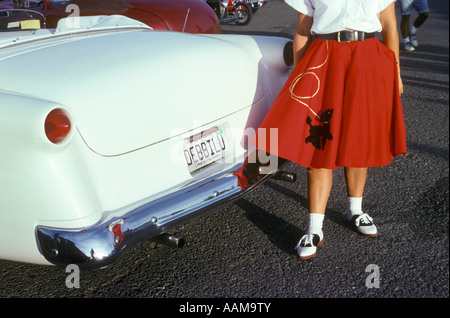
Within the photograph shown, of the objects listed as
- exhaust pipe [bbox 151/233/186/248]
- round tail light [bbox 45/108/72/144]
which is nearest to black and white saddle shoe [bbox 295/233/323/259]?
exhaust pipe [bbox 151/233/186/248]

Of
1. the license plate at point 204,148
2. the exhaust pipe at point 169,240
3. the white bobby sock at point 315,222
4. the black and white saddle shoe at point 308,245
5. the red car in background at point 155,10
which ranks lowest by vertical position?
the black and white saddle shoe at point 308,245

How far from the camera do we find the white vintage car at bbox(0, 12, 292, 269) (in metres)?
2.12

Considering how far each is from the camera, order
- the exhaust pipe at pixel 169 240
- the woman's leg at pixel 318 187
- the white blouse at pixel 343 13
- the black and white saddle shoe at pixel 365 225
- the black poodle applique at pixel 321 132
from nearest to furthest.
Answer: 1. the exhaust pipe at pixel 169 240
2. the white blouse at pixel 343 13
3. the black poodle applique at pixel 321 132
4. the woman's leg at pixel 318 187
5. the black and white saddle shoe at pixel 365 225

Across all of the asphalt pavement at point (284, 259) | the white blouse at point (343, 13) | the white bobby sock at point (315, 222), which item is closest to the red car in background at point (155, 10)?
the asphalt pavement at point (284, 259)

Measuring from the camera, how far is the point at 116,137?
232 cm

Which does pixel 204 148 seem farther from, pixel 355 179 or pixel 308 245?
pixel 355 179

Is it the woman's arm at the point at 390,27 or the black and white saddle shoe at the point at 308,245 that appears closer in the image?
the woman's arm at the point at 390,27

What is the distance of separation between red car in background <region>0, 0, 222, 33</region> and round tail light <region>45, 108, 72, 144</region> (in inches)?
109

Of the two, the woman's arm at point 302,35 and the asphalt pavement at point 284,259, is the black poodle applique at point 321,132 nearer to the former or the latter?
the woman's arm at point 302,35

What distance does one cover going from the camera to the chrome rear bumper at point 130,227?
2.14 metres

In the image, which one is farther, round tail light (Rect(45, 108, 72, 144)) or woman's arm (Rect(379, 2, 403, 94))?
woman's arm (Rect(379, 2, 403, 94))

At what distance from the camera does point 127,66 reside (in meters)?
2.46

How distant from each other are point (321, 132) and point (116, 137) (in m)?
1.02

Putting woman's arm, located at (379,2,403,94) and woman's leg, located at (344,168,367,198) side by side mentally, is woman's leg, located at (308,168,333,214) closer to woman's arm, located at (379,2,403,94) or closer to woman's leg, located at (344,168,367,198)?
woman's leg, located at (344,168,367,198)
